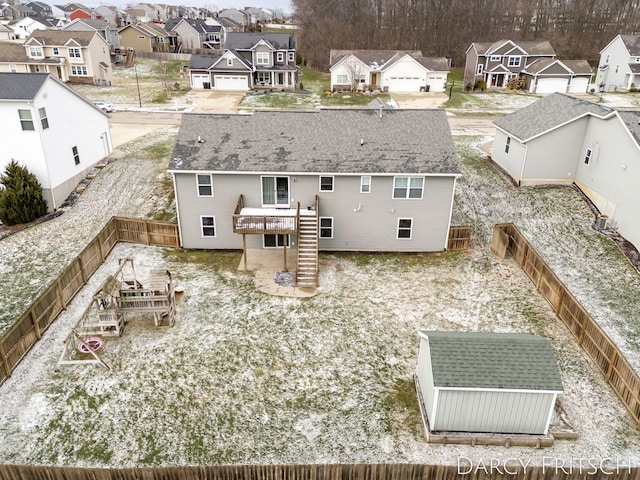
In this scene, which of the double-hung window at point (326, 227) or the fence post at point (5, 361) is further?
the double-hung window at point (326, 227)

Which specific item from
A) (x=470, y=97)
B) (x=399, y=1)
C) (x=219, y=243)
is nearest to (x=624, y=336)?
(x=219, y=243)

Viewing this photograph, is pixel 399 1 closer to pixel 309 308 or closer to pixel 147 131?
pixel 147 131

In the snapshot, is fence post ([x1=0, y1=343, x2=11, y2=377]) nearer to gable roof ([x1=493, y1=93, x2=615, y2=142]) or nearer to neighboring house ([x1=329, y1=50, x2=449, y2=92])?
gable roof ([x1=493, y1=93, x2=615, y2=142])

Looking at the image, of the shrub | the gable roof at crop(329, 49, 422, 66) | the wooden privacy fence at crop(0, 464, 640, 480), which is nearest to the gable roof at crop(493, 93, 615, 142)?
the wooden privacy fence at crop(0, 464, 640, 480)

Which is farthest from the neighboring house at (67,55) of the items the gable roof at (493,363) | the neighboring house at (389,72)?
the gable roof at (493,363)

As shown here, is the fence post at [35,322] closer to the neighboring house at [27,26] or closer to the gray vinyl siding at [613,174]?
the gray vinyl siding at [613,174]

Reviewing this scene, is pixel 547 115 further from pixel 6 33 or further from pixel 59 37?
pixel 6 33

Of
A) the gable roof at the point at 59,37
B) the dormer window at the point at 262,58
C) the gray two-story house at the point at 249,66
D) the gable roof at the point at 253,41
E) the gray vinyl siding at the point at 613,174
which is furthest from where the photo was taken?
the gable roof at the point at 253,41

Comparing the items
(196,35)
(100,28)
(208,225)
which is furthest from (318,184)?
(196,35)
